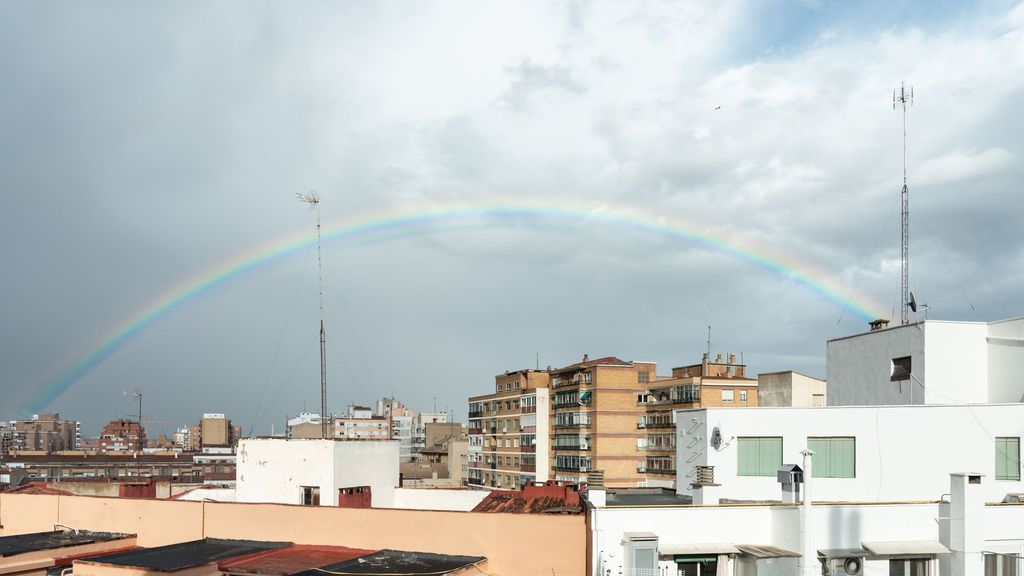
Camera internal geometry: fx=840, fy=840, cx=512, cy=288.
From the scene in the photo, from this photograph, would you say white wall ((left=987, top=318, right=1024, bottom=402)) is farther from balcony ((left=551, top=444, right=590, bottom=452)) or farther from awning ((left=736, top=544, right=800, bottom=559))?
balcony ((left=551, top=444, right=590, bottom=452))

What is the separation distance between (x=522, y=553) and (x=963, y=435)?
1435 centimetres

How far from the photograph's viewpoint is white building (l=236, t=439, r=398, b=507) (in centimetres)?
2930

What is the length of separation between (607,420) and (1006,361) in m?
57.5

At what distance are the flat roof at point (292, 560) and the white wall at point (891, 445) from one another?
1129 centimetres

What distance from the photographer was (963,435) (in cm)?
2464

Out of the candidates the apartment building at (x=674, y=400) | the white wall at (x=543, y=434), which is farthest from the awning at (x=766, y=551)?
the white wall at (x=543, y=434)

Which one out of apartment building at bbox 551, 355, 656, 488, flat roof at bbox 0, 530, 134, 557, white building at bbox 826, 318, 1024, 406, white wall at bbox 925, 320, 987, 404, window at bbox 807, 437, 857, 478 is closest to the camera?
flat roof at bbox 0, 530, 134, 557

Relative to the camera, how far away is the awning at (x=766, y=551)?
677 inches

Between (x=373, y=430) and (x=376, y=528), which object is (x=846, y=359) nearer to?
(x=376, y=528)

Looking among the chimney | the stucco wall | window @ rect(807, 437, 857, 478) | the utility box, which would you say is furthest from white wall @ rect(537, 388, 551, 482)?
the chimney

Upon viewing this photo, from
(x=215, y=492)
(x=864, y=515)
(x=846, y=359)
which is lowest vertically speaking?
(x=215, y=492)

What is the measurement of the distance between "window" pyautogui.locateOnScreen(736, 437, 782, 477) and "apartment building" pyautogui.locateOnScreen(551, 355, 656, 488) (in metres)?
59.4

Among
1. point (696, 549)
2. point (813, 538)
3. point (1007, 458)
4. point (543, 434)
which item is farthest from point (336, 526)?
point (543, 434)

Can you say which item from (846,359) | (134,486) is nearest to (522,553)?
(134,486)
